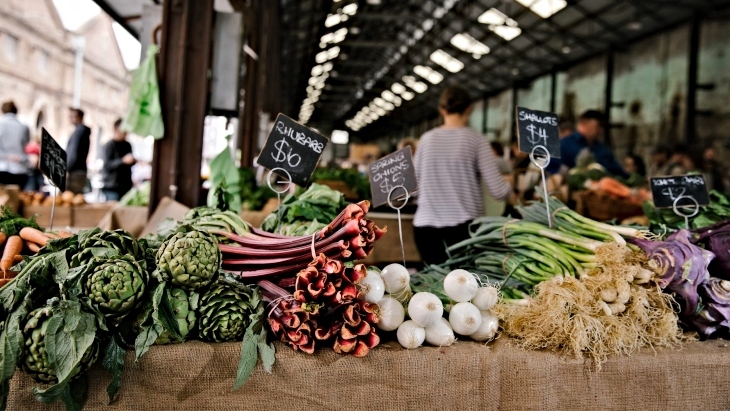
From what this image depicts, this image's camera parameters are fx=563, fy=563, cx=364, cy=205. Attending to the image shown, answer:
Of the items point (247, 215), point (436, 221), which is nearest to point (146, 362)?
point (436, 221)

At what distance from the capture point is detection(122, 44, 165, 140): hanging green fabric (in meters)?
3.92

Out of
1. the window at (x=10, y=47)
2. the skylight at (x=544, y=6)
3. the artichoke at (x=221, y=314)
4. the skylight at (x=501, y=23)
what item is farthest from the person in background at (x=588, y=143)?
the skylight at (x=501, y=23)

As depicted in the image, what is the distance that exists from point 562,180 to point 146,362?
4.57 m

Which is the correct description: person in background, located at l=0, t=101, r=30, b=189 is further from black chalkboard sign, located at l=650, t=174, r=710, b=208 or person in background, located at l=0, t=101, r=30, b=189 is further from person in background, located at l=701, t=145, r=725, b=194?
person in background, located at l=701, t=145, r=725, b=194

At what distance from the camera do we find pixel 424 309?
1579mm

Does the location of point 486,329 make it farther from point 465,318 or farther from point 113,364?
point 113,364

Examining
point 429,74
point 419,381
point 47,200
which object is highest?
point 429,74

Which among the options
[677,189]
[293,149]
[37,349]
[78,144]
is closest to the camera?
[37,349]

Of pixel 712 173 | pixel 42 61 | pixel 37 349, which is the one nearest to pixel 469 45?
pixel 712 173

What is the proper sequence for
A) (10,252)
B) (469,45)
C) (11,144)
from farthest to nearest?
(469,45) < (11,144) < (10,252)

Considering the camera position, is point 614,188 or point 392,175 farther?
point 614,188

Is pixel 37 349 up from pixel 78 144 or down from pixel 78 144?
down

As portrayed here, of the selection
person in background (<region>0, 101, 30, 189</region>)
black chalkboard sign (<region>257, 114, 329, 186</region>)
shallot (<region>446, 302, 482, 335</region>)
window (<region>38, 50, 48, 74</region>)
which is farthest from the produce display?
window (<region>38, 50, 48, 74</region>)

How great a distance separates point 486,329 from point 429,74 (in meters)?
22.0
